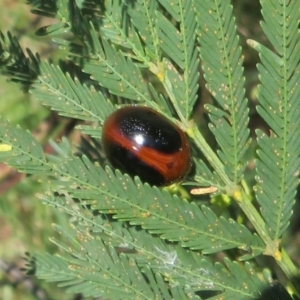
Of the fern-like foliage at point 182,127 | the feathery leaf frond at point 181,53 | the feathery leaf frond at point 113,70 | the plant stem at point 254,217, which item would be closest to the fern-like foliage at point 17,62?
the fern-like foliage at point 182,127

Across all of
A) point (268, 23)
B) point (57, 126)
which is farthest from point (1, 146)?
point (57, 126)

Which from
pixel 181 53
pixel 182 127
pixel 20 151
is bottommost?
pixel 20 151

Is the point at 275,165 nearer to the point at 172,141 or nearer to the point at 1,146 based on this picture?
the point at 172,141

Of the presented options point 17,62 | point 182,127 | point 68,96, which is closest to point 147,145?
point 182,127

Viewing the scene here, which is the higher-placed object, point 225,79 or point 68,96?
point 225,79

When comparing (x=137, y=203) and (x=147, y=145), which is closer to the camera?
(x=137, y=203)

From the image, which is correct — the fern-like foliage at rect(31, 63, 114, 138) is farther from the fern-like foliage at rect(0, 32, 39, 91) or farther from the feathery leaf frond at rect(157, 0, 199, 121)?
the feathery leaf frond at rect(157, 0, 199, 121)

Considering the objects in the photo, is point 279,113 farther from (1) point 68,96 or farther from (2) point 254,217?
(1) point 68,96
